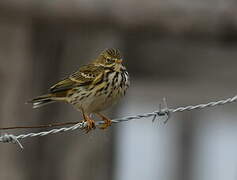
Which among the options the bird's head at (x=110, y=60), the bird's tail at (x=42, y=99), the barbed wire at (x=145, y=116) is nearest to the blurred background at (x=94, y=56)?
the bird's head at (x=110, y=60)

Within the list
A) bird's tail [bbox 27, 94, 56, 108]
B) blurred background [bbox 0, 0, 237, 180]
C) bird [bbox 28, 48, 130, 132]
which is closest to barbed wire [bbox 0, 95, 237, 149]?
bird [bbox 28, 48, 130, 132]

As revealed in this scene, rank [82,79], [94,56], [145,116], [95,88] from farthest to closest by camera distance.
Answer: [94,56]
[82,79]
[95,88]
[145,116]

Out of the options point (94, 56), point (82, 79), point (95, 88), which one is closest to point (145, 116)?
point (95, 88)

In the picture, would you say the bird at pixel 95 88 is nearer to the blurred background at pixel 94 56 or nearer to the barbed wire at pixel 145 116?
the barbed wire at pixel 145 116

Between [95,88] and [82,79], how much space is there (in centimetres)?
21

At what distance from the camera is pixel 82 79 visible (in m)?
10.2

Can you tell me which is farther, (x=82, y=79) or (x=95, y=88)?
(x=82, y=79)

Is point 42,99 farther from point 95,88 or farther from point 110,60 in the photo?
point 110,60

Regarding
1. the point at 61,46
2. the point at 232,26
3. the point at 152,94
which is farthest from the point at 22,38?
the point at 152,94

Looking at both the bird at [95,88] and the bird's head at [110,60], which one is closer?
the bird at [95,88]

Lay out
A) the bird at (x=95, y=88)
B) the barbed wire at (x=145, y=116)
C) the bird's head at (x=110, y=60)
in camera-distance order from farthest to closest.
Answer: the bird's head at (x=110, y=60)
the bird at (x=95, y=88)
the barbed wire at (x=145, y=116)

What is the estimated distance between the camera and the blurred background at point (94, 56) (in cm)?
1179

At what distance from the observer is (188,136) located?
58.1 ft

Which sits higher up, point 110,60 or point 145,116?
point 110,60
